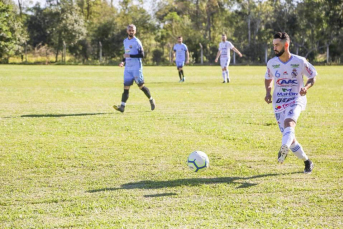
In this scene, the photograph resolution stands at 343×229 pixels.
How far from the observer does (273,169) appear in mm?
6691

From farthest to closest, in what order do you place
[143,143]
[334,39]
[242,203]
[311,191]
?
[334,39] → [143,143] → [311,191] → [242,203]

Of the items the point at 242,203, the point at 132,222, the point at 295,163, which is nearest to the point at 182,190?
the point at 242,203

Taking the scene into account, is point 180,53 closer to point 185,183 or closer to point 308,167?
point 308,167

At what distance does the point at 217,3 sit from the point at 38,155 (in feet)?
203

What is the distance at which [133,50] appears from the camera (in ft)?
41.1

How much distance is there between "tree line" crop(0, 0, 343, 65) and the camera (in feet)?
177

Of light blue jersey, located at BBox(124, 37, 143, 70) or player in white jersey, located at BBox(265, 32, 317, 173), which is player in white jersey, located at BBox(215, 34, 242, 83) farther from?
player in white jersey, located at BBox(265, 32, 317, 173)

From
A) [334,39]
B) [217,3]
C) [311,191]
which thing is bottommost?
[311,191]

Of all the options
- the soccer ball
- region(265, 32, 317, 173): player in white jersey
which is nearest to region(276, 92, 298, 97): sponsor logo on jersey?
region(265, 32, 317, 173): player in white jersey

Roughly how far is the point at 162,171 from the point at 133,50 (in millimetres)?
6512

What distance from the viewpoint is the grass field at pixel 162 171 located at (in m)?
4.76

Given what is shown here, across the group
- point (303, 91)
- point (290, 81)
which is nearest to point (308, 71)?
point (290, 81)

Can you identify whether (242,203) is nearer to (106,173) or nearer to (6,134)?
(106,173)

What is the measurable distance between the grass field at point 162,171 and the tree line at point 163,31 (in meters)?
43.1
